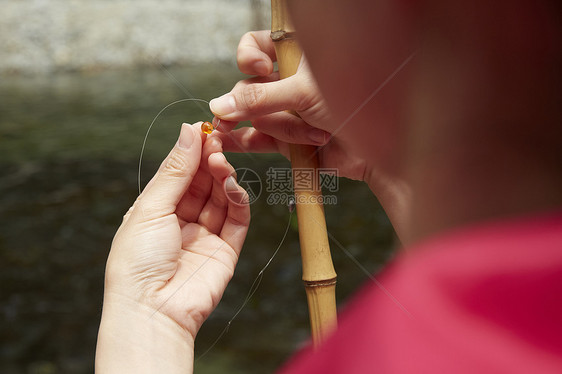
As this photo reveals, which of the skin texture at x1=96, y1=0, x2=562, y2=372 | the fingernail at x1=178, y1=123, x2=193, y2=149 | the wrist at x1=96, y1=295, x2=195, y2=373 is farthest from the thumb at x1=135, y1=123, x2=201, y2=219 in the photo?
the skin texture at x1=96, y1=0, x2=562, y2=372

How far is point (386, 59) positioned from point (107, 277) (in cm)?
40

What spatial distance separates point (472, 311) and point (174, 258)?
0.44 meters

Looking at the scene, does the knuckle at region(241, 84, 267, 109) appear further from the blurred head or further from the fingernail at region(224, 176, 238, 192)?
the blurred head

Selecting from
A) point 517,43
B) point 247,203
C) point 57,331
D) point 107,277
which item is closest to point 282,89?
point 247,203

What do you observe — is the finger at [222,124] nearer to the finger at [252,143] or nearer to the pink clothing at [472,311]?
the finger at [252,143]

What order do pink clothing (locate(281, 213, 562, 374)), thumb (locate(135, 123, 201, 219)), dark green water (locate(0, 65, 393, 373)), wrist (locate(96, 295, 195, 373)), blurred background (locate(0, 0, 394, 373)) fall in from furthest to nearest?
blurred background (locate(0, 0, 394, 373)), dark green water (locate(0, 65, 393, 373)), thumb (locate(135, 123, 201, 219)), wrist (locate(96, 295, 195, 373)), pink clothing (locate(281, 213, 562, 374))

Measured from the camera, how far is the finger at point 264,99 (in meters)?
0.55

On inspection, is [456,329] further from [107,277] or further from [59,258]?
[59,258]

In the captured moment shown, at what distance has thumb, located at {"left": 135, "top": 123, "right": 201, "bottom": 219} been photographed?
571 mm

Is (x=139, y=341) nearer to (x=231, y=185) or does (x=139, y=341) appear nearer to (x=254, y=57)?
(x=231, y=185)

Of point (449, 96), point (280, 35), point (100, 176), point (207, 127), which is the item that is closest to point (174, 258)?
point (207, 127)

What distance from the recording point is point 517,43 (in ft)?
0.68

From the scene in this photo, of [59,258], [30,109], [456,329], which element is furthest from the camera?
[30,109]

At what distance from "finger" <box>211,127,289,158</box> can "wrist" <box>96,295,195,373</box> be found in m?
0.22
